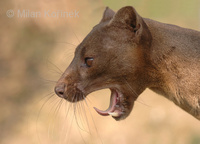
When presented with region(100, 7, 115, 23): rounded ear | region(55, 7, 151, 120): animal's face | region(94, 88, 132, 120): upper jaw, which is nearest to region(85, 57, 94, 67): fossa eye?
region(55, 7, 151, 120): animal's face

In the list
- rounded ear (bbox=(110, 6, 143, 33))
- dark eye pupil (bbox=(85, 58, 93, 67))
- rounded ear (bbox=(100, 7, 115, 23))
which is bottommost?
dark eye pupil (bbox=(85, 58, 93, 67))

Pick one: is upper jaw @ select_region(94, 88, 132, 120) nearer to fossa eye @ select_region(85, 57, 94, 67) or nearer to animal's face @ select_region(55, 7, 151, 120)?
animal's face @ select_region(55, 7, 151, 120)

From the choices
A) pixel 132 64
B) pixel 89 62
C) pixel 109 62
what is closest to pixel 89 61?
pixel 89 62

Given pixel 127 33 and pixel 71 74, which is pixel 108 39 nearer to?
pixel 127 33

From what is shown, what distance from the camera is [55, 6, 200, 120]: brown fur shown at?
2418 mm

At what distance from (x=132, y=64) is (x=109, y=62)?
159mm

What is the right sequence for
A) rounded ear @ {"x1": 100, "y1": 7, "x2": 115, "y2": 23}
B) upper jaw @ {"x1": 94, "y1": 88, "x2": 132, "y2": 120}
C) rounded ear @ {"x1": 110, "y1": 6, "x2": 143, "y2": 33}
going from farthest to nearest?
1. rounded ear @ {"x1": 100, "y1": 7, "x2": 115, "y2": 23}
2. upper jaw @ {"x1": 94, "y1": 88, "x2": 132, "y2": 120}
3. rounded ear @ {"x1": 110, "y1": 6, "x2": 143, "y2": 33}

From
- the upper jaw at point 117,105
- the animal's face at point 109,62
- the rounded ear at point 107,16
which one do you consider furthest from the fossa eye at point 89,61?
the rounded ear at point 107,16

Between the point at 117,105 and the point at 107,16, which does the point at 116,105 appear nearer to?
the point at 117,105

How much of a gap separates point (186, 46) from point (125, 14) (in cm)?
49

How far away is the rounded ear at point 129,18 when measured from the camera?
92.7 inches

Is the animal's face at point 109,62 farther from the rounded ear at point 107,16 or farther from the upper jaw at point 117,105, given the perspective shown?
the rounded ear at point 107,16

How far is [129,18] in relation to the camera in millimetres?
2406

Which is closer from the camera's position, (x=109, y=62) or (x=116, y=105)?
(x=109, y=62)
